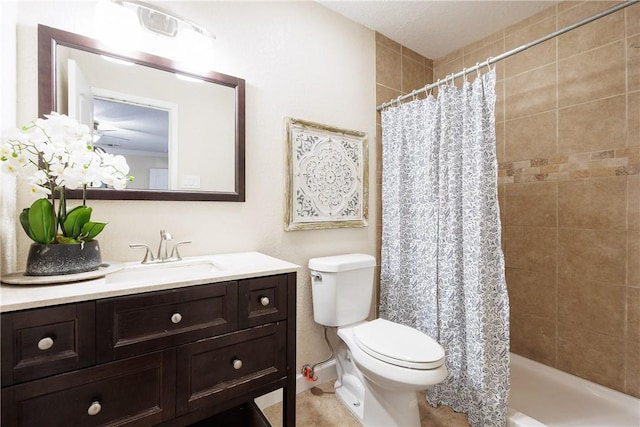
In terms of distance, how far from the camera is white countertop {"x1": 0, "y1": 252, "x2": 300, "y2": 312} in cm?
78

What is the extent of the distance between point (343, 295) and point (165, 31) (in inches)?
64.6

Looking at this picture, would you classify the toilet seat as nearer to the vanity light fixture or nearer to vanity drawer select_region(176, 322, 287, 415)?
vanity drawer select_region(176, 322, 287, 415)

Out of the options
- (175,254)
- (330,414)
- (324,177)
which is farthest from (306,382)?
(324,177)

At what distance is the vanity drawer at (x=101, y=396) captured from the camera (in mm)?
767

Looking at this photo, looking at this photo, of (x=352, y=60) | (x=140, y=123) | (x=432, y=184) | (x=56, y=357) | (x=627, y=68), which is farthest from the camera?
(x=352, y=60)

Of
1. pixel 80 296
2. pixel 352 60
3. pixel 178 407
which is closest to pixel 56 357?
pixel 80 296

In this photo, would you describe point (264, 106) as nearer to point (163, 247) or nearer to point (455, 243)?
point (163, 247)

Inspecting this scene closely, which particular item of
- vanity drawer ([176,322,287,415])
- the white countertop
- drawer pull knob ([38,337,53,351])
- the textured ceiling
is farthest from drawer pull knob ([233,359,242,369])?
the textured ceiling

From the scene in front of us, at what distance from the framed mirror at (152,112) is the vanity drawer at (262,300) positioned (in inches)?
22.6

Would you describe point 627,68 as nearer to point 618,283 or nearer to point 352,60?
point 618,283

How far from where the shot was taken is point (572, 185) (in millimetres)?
1826

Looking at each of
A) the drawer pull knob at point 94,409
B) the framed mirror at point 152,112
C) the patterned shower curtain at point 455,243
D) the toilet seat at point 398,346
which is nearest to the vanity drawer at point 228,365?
the drawer pull knob at point 94,409

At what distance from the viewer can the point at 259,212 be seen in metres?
1.65

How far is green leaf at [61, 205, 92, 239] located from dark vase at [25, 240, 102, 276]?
0.06m
